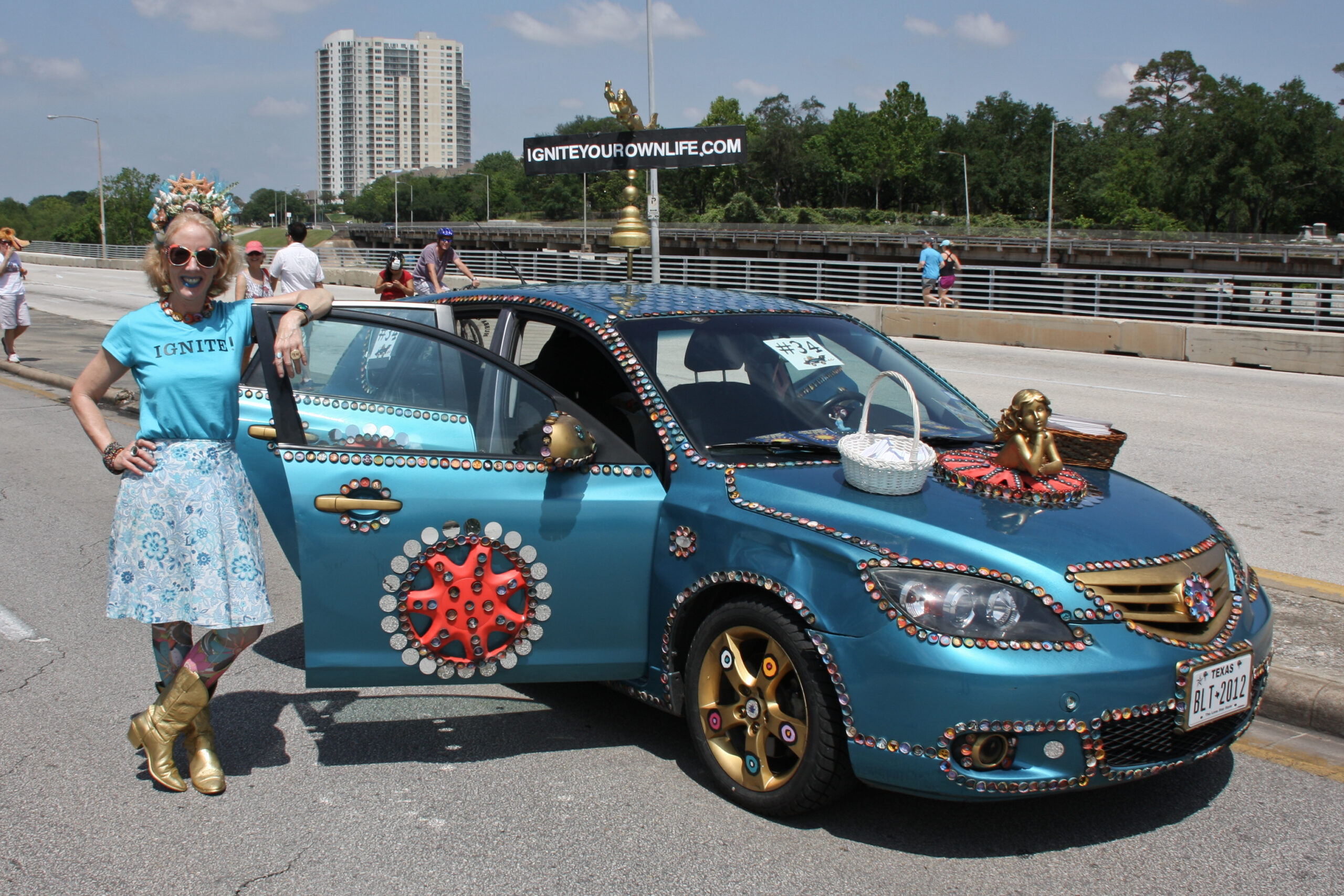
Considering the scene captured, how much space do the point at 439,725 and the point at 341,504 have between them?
Result: 3.44ft

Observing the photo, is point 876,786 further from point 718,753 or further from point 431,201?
point 431,201

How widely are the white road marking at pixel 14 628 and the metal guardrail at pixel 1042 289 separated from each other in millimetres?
10156

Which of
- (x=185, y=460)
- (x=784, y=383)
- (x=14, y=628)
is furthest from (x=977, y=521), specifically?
(x=14, y=628)

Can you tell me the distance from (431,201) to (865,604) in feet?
563

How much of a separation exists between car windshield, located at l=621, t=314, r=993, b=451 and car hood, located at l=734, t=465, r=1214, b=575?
338mm

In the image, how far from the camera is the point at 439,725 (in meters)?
4.07

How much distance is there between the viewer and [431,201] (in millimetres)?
166625

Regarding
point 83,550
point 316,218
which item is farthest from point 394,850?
point 316,218

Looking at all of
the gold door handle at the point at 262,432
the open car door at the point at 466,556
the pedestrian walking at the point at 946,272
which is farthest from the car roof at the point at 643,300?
the pedestrian walking at the point at 946,272

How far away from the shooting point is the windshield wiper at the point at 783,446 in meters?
3.72

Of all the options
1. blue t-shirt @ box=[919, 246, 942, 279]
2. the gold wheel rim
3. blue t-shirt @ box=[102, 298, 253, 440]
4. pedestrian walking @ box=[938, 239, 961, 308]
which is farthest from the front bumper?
pedestrian walking @ box=[938, 239, 961, 308]

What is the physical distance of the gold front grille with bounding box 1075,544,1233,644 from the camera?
3.04 metres

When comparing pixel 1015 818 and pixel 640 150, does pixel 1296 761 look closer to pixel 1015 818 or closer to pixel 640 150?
pixel 1015 818

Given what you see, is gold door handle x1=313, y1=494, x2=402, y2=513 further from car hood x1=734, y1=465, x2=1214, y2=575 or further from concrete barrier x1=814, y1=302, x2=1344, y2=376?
concrete barrier x1=814, y1=302, x2=1344, y2=376
